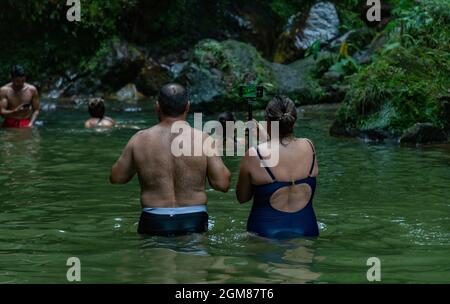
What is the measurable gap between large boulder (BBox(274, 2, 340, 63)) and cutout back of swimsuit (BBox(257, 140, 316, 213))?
1578 centimetres

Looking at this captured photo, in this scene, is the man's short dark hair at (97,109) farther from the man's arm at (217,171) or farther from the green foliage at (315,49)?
the man's arm at (217,171)

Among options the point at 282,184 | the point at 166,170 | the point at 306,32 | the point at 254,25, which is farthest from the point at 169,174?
the point at 254,25

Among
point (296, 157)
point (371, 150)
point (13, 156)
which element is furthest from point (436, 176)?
point (13, 156)

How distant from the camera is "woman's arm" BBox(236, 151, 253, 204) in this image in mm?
→ 6039

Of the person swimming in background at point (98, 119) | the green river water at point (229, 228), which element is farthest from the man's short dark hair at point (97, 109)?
the green river water at point (229, 228)

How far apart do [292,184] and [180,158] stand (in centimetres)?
89

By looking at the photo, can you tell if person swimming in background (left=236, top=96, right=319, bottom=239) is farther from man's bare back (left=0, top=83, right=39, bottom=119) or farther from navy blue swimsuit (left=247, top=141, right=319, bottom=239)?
man's bare back (left=0, top=83, right=39, bottom=119)

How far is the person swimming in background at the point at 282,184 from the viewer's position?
597 centimetres

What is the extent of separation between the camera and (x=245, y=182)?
6.07 meters

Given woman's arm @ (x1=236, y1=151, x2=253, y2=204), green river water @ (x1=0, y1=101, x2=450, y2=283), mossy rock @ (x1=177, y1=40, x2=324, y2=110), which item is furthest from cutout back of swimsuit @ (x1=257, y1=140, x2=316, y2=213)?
mossy rock @ (x1=177, y1=40, x2=324, y2=110)

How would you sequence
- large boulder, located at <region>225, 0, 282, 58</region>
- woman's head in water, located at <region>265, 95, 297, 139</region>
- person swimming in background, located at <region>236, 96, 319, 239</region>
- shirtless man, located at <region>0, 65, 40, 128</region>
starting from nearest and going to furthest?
1. woman's head in water, located at <region>265, 95, 297, 139</region>
2. person swimming in background, located at <region>236, 96, 319, 239</region>
3. shirtless man, located at <region>0, 65, 40, 128</region>
4. large boulder, located at <region>225, 0, 282, 58</region>

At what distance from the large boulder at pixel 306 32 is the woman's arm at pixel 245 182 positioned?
1577 cm

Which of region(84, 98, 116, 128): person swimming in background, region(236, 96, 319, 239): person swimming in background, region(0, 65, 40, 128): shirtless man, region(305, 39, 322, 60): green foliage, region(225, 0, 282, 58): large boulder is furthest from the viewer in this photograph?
region(225, 0, 282, 58): large boulder

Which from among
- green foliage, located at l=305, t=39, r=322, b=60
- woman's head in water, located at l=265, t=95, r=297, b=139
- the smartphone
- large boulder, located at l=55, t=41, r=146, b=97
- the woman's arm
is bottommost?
the woman's arm
